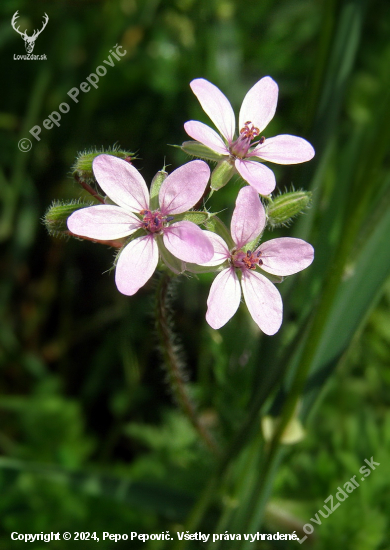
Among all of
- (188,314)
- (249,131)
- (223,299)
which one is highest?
(188,314)

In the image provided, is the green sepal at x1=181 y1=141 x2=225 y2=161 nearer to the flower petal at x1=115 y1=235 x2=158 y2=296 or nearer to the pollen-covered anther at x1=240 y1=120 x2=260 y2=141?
the pollen-covered anther at x1=240 y1=120 x2=260 y2=141

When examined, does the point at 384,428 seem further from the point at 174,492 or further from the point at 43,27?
the point at 43,27

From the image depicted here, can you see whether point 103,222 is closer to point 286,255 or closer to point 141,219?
point 141,219

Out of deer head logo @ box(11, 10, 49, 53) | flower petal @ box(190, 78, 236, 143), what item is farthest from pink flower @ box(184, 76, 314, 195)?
deer head logo @ box(11, 10, 49, 53)

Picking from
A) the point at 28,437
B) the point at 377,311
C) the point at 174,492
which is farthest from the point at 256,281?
the point at 28,437

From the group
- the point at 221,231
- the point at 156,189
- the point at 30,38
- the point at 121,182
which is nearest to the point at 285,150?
the point at 221,231

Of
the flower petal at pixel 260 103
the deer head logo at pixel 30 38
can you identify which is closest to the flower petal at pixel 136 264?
the flower petal at pixel 260 103

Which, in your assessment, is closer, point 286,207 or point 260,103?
point 286,207
